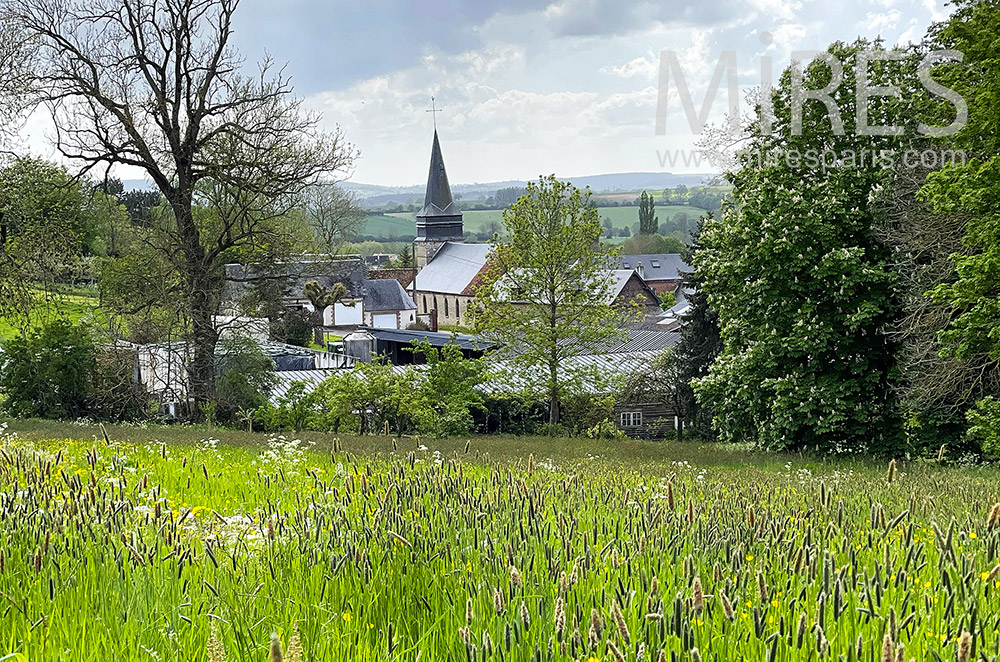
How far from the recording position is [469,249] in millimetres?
146000

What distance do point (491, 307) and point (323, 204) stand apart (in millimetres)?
60443

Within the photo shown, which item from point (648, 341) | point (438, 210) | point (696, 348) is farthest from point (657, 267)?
point (696, 348)

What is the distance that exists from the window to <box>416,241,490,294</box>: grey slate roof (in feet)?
256

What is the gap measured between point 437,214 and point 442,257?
998cm

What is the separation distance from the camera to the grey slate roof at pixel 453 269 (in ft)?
454

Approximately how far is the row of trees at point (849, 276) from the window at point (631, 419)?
2652 cm

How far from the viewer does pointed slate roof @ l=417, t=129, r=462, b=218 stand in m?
156

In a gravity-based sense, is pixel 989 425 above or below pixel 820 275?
below

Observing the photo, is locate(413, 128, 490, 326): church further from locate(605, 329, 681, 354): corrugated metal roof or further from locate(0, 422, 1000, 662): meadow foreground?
locate(0, 422, 1000, 662): meadow foreground

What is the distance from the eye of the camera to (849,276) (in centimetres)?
2814

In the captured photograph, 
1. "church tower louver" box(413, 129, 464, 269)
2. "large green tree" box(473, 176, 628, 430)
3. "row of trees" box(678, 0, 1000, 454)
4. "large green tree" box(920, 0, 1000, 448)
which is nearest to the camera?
"large green tree" box(920, 0, 1000, 448)

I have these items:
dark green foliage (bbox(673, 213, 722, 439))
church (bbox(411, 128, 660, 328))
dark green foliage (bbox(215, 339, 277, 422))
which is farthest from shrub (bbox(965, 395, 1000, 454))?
church (bbox(411, 128, 660, 328))

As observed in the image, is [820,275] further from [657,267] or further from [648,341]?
[657,267]

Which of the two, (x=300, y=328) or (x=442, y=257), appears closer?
(x=300, y=328)
